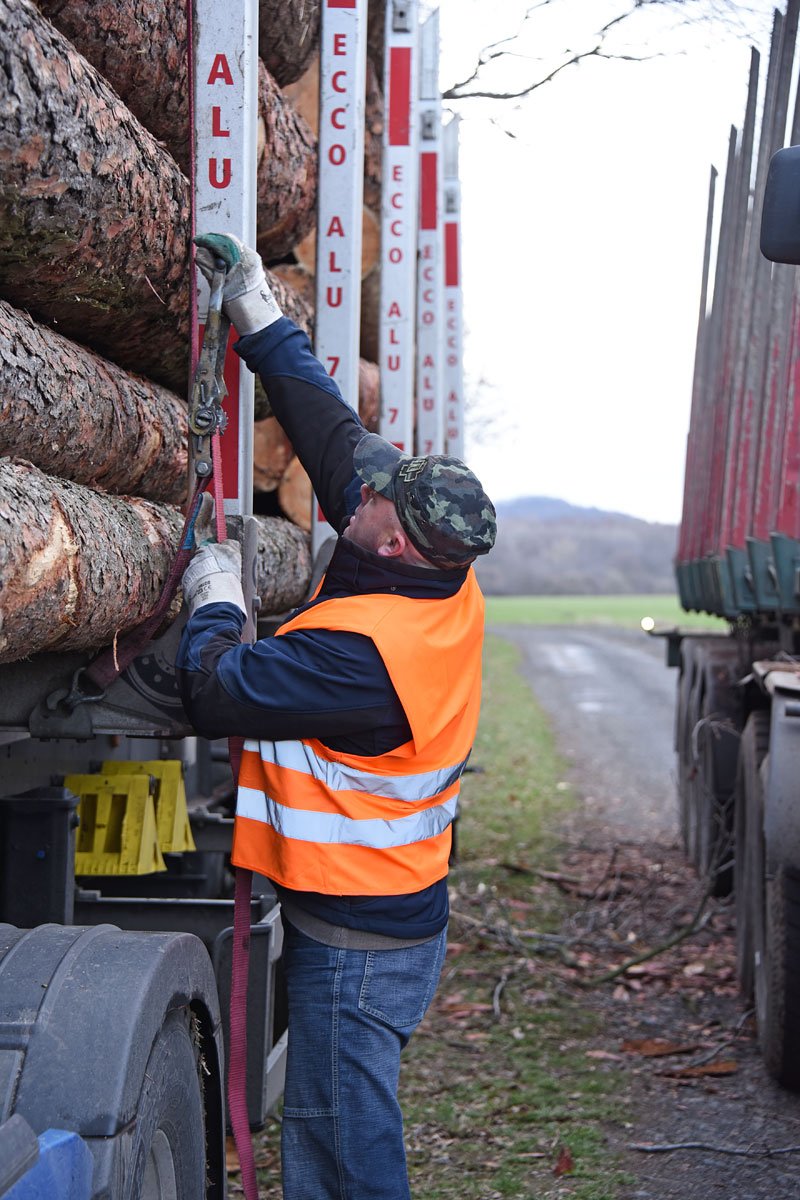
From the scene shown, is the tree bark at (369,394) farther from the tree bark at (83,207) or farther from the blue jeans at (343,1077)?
the blue jeans at (343,1077)

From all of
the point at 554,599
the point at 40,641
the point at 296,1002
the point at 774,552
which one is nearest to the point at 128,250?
the point at 40,641

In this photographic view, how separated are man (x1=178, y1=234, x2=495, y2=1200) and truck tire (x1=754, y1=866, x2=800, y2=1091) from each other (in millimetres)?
2326

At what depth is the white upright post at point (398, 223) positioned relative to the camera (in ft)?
17.7

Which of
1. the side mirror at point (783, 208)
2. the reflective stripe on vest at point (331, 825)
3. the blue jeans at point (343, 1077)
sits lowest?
the blue jeans at point (343, 1077)

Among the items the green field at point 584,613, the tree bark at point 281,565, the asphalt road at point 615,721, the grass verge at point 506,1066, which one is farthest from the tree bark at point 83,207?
the green field at point 584,613

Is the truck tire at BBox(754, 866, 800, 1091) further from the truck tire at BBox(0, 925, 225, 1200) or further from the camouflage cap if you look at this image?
the truck tire at BBox(0, 925, 225, 1200)

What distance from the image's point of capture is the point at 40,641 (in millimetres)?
2367

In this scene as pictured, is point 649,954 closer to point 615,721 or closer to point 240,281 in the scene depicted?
point 240,281

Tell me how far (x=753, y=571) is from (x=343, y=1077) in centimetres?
438

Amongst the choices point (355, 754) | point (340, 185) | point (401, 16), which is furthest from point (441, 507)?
point (401, 16)

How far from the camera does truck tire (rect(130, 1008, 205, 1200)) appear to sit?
2.15 metres

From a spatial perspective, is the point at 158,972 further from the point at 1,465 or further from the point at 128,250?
the point at 128,250

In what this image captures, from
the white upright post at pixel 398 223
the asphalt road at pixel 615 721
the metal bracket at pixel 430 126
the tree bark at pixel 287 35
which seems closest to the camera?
the tree bark at pixel 287 35

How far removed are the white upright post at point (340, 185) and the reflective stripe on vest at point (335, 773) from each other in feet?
5.25
